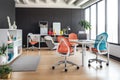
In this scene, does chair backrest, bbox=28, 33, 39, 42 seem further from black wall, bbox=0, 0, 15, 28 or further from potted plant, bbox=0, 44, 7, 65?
potted plant, bbox=0, 44, 7, 65

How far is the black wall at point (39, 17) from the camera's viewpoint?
1250cm

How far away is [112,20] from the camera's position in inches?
336

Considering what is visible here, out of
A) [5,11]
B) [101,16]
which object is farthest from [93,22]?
[5,11]

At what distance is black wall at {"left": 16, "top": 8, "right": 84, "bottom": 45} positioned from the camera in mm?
12500

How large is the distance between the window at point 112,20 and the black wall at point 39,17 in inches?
161

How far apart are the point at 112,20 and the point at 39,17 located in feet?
18.3

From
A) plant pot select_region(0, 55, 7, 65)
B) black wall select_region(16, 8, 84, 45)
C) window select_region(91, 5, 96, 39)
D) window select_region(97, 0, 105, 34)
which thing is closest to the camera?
plant pot select_region(0, 55, 7, 65)

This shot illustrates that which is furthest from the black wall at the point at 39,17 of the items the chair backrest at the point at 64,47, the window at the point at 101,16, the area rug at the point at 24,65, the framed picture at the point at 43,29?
the chair backrest at the point at 64,47

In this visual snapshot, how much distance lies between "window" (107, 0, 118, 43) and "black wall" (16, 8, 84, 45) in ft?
13.4

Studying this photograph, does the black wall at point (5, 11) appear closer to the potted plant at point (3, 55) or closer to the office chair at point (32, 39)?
the potted plant at point (3, 55)

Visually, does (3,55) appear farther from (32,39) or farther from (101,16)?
(101,16)

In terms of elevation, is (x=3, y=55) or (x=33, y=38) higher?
(x=33, y=38)

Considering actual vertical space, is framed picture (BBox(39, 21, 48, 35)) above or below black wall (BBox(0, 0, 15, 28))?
below

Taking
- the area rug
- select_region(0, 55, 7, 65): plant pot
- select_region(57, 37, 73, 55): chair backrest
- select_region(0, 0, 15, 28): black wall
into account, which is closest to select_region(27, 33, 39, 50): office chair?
select_region(0, 0, 15, 28): black wall
